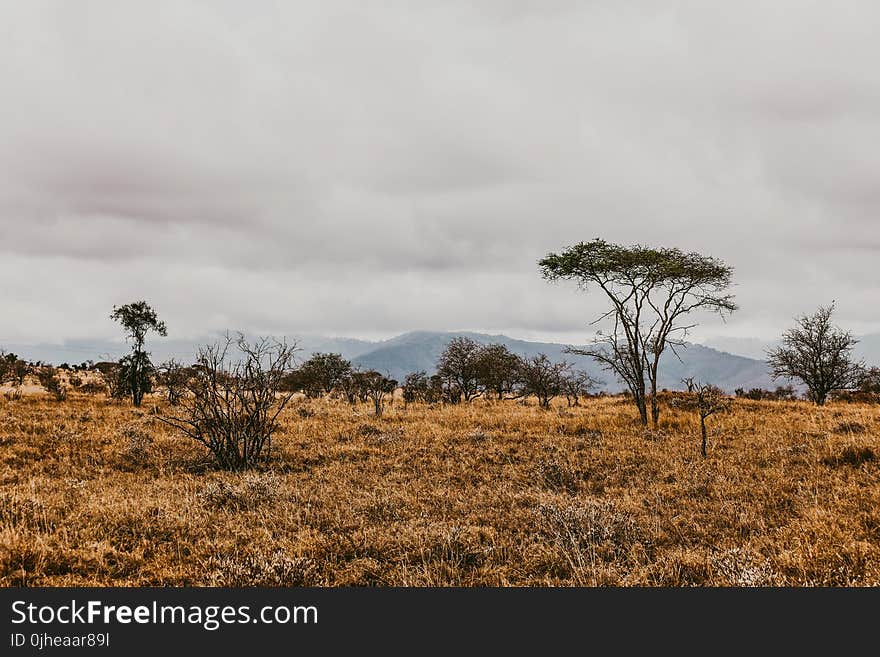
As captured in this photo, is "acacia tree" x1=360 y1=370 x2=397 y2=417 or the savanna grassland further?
"acacia tree" x1=360 y1=370 x2=397 y2=417

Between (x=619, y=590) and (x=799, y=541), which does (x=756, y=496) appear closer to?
(x=799, y=541)

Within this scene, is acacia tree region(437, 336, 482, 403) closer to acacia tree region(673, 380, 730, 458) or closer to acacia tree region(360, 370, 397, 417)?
acacia tree region(360, 370, 397, 417)

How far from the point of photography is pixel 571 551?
689cm

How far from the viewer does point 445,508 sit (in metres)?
8.91

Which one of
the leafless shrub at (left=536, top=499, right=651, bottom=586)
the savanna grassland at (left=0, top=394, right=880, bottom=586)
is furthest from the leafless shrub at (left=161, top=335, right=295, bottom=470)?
the leafless shrub at (left=536, top=499, right=651, bottom=586)

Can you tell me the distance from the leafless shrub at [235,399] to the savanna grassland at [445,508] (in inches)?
25.5

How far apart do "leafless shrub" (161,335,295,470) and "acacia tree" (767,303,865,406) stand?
38.7 metres

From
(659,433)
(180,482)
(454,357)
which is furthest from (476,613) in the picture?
(454,357)

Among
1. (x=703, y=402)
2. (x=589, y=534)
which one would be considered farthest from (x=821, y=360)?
(x=589, y=534)

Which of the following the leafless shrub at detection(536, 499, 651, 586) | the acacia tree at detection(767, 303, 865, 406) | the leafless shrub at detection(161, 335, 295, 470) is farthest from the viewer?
the acacia tree at detection(767, 303, 865, 406)

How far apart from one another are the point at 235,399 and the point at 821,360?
41372 millimetres

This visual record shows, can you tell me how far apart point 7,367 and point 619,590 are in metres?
41.3

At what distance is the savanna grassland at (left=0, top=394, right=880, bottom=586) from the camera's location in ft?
20.2

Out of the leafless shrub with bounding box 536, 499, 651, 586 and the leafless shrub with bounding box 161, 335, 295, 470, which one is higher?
the leafless shrub with bounding box 161, 335, 295, 470
